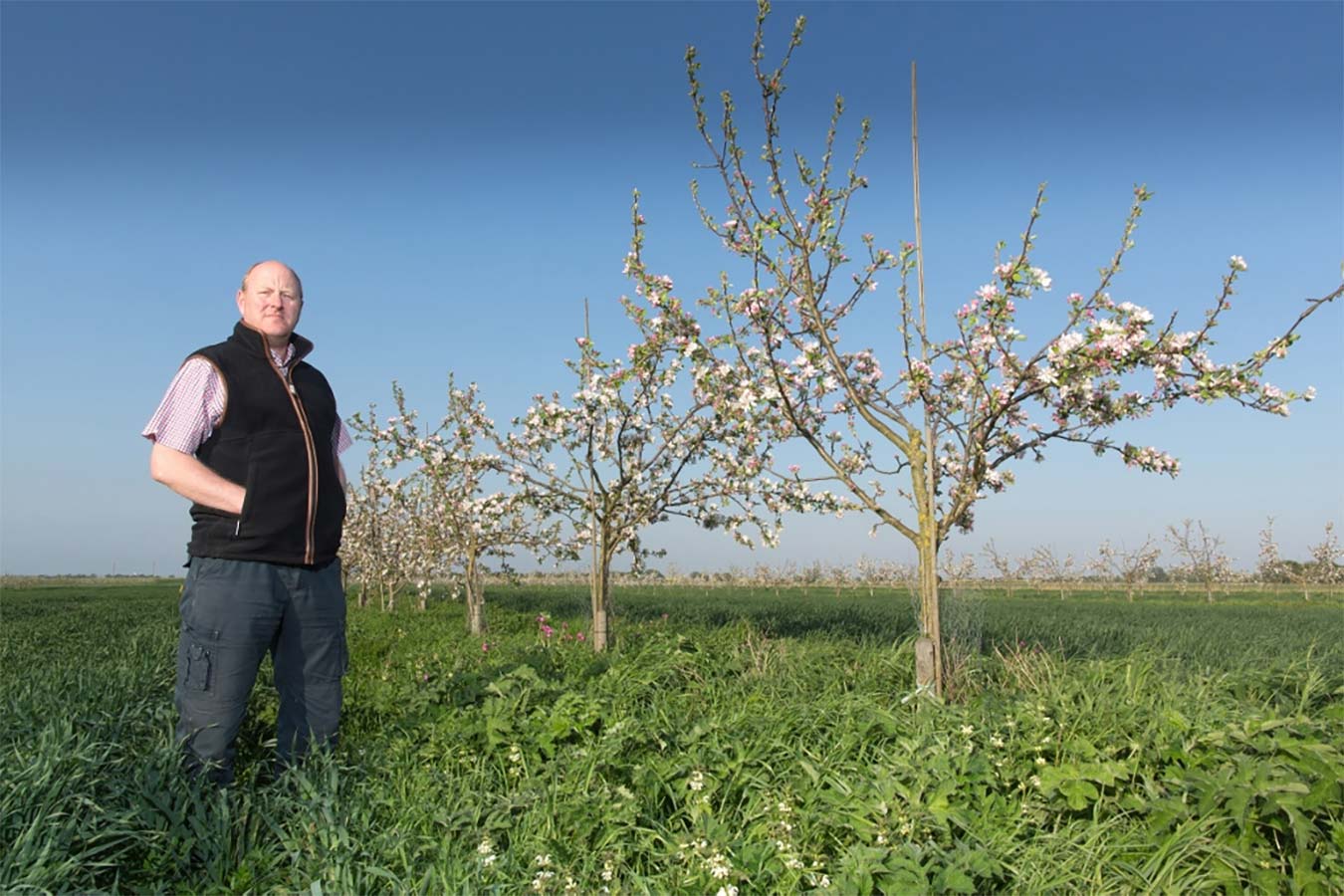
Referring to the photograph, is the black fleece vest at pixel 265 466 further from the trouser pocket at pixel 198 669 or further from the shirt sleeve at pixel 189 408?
the trouser pocket at pixel 198 669

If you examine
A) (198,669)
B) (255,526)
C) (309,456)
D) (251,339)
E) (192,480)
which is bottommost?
(198,669)

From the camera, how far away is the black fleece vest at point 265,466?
153 inches

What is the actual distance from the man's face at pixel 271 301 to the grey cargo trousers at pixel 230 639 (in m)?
1.12

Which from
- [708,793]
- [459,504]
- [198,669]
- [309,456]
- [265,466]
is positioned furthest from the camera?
[459,504]

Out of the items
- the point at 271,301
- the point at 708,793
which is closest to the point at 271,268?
the point at 271,301

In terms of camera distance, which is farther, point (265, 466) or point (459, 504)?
point (459, 504)

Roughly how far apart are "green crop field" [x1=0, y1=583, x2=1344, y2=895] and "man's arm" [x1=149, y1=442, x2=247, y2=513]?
1.11 m

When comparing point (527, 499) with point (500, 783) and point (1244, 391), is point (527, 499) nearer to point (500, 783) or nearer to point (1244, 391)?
point (500, 783)

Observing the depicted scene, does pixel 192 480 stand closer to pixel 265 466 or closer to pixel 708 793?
pixel 265 466

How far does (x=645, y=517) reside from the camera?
9312 mm

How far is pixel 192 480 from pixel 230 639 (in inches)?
28.6

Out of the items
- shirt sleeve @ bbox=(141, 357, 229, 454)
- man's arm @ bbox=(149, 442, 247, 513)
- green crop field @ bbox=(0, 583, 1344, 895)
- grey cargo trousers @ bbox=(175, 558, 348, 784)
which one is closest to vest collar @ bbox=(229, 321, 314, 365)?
shirt sleeve @ bbox=(141, 357, 229, 454)

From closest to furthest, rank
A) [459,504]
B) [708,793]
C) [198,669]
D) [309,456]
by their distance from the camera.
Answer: [708,793]
[198,669]
[309,456]
[459,504]

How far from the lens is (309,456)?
408 cm
